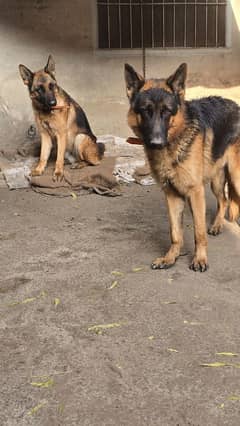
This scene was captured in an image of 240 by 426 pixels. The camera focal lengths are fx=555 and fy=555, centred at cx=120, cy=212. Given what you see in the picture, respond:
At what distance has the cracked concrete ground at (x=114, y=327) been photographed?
2.81 meters

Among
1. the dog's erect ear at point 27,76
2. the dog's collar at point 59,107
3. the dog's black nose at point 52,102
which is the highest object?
the dog's erect ear at point 27,76

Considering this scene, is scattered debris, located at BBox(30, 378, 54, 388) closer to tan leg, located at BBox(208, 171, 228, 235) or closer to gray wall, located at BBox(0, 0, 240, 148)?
tan leg, located at BBox(208, 171, 228, 235)

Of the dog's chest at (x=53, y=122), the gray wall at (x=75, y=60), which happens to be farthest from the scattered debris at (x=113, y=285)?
the gray wall at (x=75, y=60)

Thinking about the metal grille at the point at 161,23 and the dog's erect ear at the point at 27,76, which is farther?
the metal grille at the point at 161,23

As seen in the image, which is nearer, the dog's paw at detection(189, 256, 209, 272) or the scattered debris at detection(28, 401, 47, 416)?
the scattered debris at detection(28, 401, 47, 416)

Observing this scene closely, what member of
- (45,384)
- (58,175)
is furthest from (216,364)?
(58,175)

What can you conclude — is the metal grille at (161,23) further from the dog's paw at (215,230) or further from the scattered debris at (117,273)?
the scattered debris at (117,273)

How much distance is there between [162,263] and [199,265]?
0.98ft

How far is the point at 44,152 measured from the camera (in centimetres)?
730

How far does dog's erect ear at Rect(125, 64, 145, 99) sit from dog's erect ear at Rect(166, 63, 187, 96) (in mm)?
209

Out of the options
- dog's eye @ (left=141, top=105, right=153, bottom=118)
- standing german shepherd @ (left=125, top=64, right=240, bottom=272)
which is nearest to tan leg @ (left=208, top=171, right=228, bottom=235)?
standing german shepherd @ (left=125, top=64, right=240, bottom=272)

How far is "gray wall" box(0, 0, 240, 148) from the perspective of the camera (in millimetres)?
7848

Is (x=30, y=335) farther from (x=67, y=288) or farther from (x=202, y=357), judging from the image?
(x=202, y=357)

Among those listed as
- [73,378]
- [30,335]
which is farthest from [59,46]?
[73,378]
